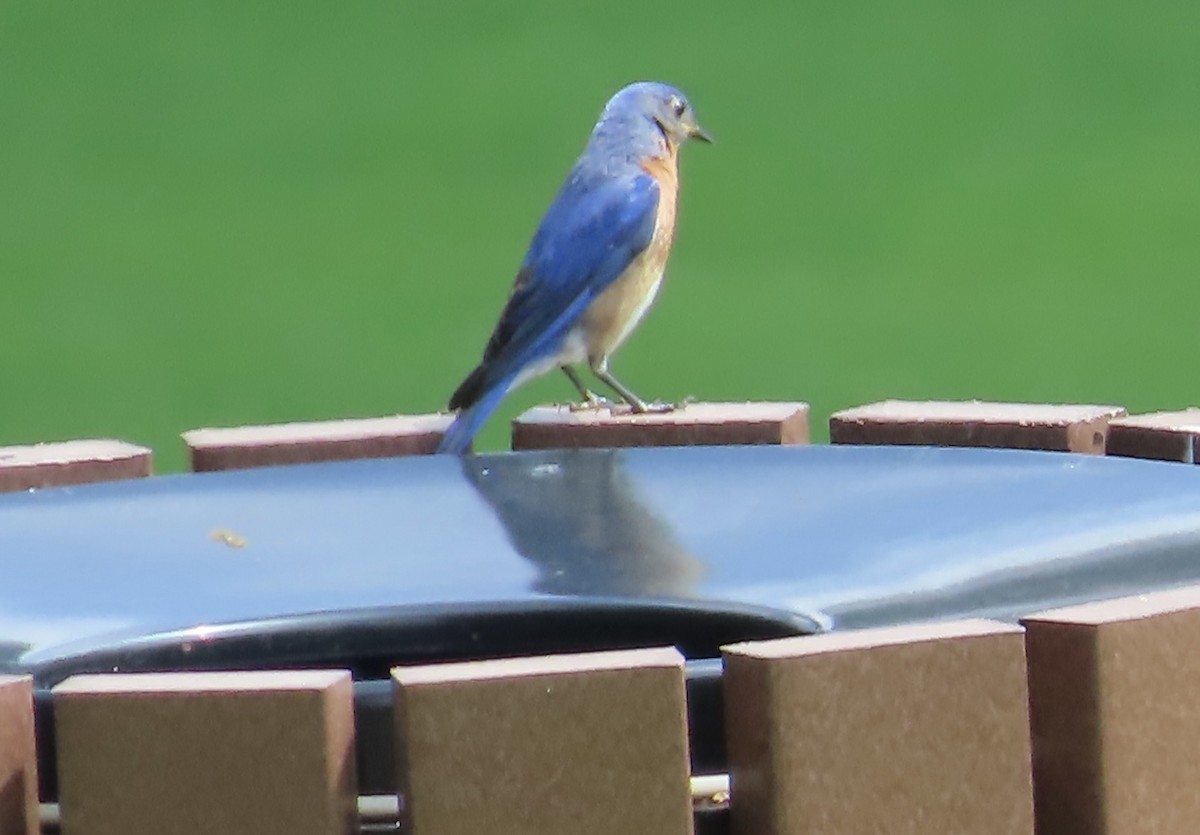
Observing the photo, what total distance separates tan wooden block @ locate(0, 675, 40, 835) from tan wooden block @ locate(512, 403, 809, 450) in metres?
1.33

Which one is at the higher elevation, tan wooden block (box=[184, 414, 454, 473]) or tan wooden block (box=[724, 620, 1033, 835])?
tan wooden block (box=[184, 414, 454, 473])

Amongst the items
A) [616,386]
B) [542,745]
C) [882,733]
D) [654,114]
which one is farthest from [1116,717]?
[654,114]

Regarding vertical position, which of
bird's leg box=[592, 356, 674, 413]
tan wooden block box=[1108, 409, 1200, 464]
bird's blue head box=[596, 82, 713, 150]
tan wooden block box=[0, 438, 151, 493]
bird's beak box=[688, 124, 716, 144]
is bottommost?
tan wooden block box=[1108, 409, 1200, 464]

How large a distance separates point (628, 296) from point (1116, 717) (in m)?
3.72

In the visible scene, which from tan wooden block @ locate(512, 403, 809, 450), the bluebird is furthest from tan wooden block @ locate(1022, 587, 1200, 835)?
the bluebird

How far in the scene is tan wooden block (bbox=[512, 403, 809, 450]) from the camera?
105 inches

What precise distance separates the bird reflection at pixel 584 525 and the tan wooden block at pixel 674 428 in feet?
0.85

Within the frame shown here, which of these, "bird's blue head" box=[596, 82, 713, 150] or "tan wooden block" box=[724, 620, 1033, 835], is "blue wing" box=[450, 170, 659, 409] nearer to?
"bird's blue head" box=[596, 82, 713, 150]

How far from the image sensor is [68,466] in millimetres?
2523

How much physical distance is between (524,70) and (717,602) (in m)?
11.4

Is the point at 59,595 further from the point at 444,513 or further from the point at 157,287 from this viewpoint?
the point at 157,287

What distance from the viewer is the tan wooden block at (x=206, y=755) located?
1.35 meters

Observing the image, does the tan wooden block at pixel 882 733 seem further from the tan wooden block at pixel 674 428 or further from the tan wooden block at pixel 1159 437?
the tan wooden block at pixel 674 428

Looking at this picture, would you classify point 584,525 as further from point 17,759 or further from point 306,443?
point 17,759
